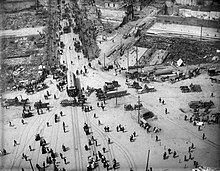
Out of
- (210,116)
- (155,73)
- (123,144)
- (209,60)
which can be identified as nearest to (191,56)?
(209,60)

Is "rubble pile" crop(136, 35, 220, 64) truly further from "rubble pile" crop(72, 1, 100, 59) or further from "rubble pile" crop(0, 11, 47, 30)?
"rubble pile" crop(0, 11, 47, 30)

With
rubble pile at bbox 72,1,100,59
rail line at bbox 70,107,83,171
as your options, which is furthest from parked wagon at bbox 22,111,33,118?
rubble pile at bbox 72,1,100,59

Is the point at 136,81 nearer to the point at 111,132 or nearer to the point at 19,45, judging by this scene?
the point at 111,132

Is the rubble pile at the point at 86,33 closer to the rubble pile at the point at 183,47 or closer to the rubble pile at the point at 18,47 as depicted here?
the rubble pile at the point at 183,47

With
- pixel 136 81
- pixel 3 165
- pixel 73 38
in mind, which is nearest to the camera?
pixel 3 165

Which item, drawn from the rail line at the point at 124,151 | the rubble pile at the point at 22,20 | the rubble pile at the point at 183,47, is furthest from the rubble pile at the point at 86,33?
the rail line at the point at 124,151

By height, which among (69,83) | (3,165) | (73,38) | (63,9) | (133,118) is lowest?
(3,165)
